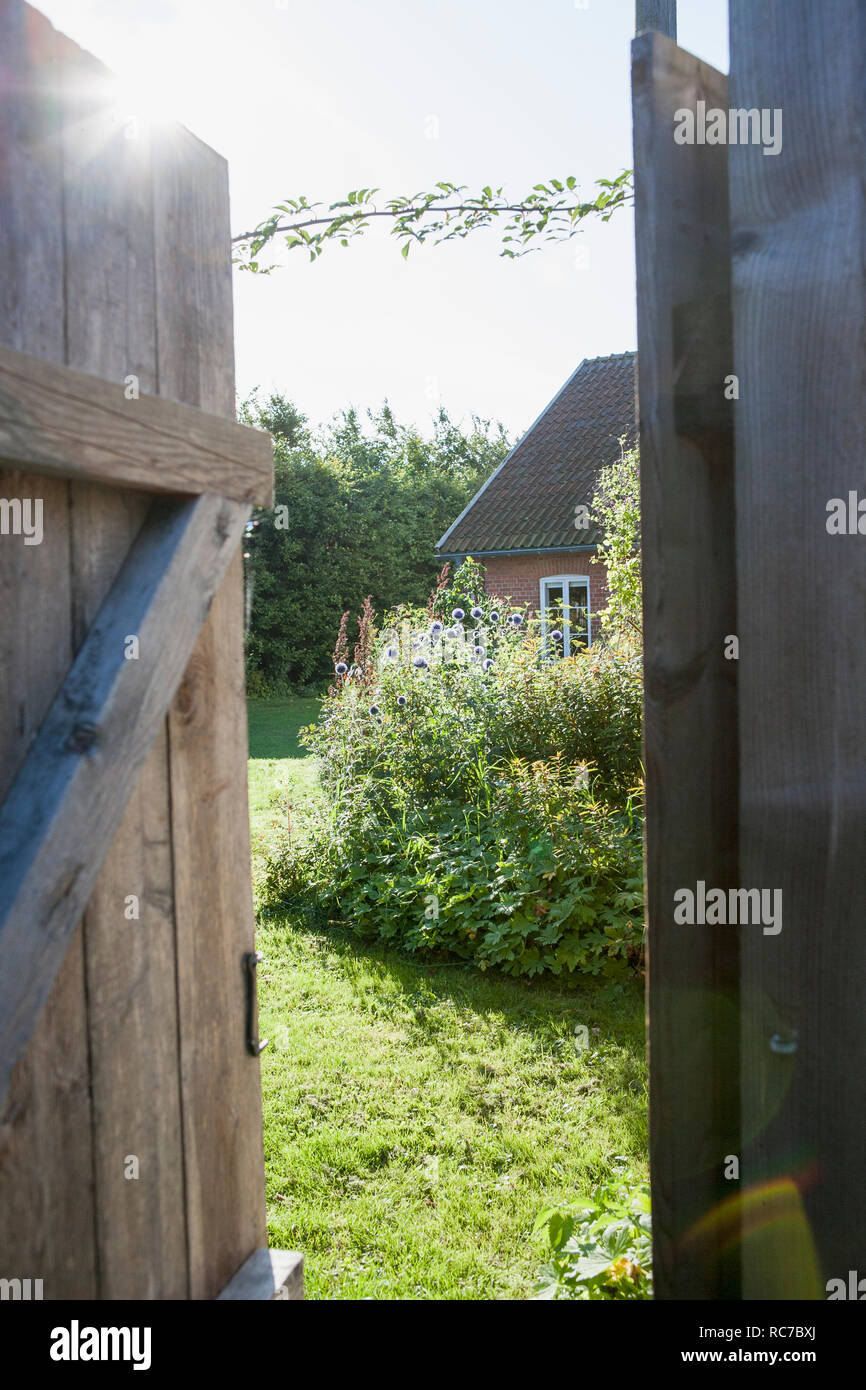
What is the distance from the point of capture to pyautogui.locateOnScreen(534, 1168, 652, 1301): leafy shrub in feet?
7.41

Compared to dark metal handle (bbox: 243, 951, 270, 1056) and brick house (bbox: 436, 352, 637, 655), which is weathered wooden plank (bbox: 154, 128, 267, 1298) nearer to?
dark metal handle (bbox: 243, 951, 270, 1056)

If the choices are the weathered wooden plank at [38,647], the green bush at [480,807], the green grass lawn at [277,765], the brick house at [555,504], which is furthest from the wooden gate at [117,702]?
the brick house at [555,504]

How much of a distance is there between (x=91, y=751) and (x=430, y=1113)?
296cm

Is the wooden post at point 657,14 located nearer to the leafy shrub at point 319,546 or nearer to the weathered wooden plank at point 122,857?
the weathered wooden plank at point 122,857

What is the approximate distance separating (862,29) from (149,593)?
44.4 inches

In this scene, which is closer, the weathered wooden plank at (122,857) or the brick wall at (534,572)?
Result: the weathered wooden plank at (122,857)

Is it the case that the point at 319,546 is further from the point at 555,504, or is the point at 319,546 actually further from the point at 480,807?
the point at 480,807

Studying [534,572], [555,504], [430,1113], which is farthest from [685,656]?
[555,504]

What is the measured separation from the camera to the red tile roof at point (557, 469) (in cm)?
1725

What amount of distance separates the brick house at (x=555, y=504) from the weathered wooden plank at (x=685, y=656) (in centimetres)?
1498

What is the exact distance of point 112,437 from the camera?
136cm

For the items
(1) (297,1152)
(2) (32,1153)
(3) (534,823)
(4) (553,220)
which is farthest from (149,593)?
(3) (534,823)

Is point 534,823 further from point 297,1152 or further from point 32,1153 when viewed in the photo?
point 32,1153
